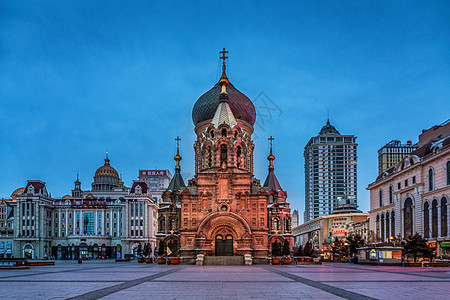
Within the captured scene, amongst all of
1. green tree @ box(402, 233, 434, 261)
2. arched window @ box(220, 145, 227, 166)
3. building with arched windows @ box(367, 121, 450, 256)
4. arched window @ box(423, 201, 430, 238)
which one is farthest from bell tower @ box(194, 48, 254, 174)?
arched window @ box(423, 201, 430, 238)

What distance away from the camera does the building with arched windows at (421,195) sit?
54231mm

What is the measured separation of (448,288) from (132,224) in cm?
7995

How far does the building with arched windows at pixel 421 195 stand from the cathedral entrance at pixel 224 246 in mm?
23385

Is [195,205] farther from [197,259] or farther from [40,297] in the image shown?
[40,297]

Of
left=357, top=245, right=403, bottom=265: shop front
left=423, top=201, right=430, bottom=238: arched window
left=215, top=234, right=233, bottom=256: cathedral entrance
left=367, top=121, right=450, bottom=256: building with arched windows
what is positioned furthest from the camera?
left=423, top=201, right=430, bottom=238: arched window

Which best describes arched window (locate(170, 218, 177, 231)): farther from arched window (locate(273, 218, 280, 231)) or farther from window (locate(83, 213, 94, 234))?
window (locate(83, 213, 94, 234))

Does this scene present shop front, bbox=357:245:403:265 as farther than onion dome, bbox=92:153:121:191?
No

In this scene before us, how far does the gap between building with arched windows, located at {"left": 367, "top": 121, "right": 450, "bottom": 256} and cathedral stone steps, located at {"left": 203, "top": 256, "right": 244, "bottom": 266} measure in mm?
23863

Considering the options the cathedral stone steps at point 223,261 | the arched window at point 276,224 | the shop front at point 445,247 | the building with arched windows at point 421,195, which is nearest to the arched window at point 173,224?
the arched window at point 276,224

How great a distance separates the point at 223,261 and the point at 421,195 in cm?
2903

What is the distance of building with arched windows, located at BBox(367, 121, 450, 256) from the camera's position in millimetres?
54231

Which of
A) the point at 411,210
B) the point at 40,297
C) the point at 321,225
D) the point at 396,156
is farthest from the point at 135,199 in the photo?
the point at 396,156

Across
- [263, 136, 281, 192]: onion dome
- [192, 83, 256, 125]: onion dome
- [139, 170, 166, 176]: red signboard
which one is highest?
[192, 83, 256, 125]: onion dome

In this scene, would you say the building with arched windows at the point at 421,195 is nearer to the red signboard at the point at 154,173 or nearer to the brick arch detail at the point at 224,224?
the brick arch detail at the point at 224,224
